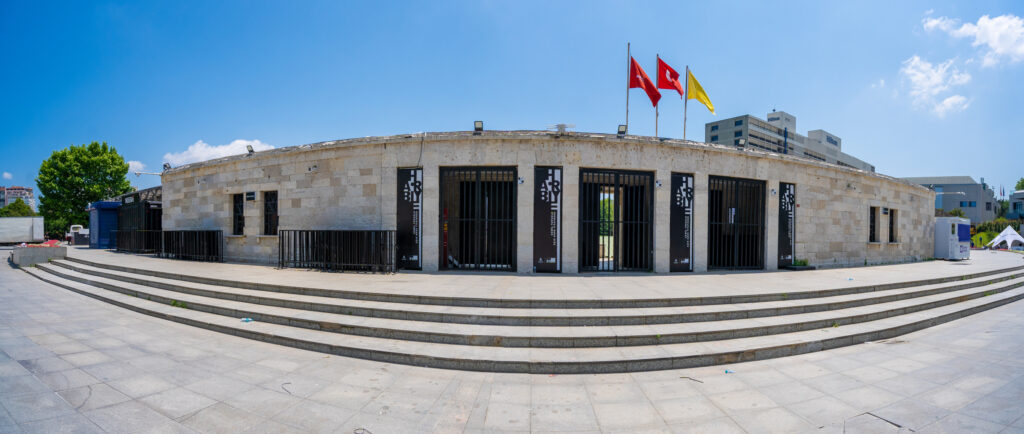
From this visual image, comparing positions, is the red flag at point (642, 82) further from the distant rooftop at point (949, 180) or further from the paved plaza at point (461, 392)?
the distant rooftop at point (949, 180)

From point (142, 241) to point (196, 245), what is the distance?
4.88 meters

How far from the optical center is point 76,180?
28625mm

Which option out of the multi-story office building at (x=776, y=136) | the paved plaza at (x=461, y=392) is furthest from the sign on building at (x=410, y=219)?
the multi-story office building at (x=776, y=136)

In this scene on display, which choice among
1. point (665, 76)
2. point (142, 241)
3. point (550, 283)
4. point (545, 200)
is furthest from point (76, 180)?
point (665, 76)

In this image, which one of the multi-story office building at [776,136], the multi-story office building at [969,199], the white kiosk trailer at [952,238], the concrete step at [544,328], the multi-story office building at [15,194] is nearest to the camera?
the concrete step at [544,328]

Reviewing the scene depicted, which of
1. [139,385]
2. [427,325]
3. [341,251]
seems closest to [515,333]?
[427,325]

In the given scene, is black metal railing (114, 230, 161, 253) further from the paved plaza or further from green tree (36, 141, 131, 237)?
green tree (36, 141, 131, 237)

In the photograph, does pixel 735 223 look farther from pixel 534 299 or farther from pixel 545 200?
pixel 534 299

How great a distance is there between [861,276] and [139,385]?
15247mm

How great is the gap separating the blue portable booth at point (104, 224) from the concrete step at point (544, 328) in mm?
19798

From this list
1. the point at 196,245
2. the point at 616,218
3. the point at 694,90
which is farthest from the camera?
the point at 196,245

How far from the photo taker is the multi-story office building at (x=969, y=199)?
59688 millimetres

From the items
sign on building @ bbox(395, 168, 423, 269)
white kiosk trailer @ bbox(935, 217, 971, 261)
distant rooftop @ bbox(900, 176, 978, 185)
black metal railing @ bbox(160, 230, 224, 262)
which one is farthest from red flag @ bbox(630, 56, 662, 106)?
distant rooftop @ bbox(900, 176, 978, 185)

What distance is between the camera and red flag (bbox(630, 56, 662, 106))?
10805 mm
